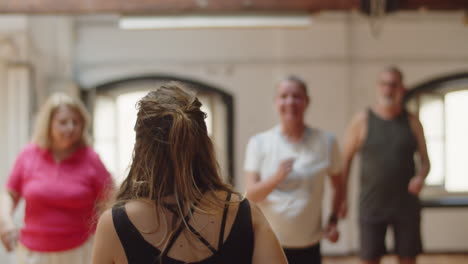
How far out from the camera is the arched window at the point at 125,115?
6.53 meters

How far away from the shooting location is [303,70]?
21.6ft

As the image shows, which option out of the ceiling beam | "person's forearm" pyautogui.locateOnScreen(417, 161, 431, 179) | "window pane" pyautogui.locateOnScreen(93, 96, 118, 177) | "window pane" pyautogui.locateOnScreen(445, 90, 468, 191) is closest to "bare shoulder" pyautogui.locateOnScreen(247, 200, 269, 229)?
the ceiling beam

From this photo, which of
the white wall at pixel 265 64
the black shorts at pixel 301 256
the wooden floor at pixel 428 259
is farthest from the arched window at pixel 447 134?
the black shorts at pixel 301 256

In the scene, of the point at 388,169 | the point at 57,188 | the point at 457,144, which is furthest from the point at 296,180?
the point at 457,144

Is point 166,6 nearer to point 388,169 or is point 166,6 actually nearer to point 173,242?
point 388,169

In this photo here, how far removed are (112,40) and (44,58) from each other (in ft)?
2.98

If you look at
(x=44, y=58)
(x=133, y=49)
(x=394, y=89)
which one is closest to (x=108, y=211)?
(x=394, y=89)

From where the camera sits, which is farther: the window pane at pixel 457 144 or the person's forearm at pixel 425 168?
the window pane at pixel 457 144

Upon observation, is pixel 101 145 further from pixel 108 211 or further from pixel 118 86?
pixel 108 211

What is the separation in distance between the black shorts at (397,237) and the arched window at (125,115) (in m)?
3.14

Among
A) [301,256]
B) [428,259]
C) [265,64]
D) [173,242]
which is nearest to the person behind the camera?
[173,242]

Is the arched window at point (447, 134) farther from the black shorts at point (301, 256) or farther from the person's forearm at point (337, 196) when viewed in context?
the black shorts at point (301, 256)

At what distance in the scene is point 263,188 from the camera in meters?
2.64

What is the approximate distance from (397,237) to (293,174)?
1102 mm
